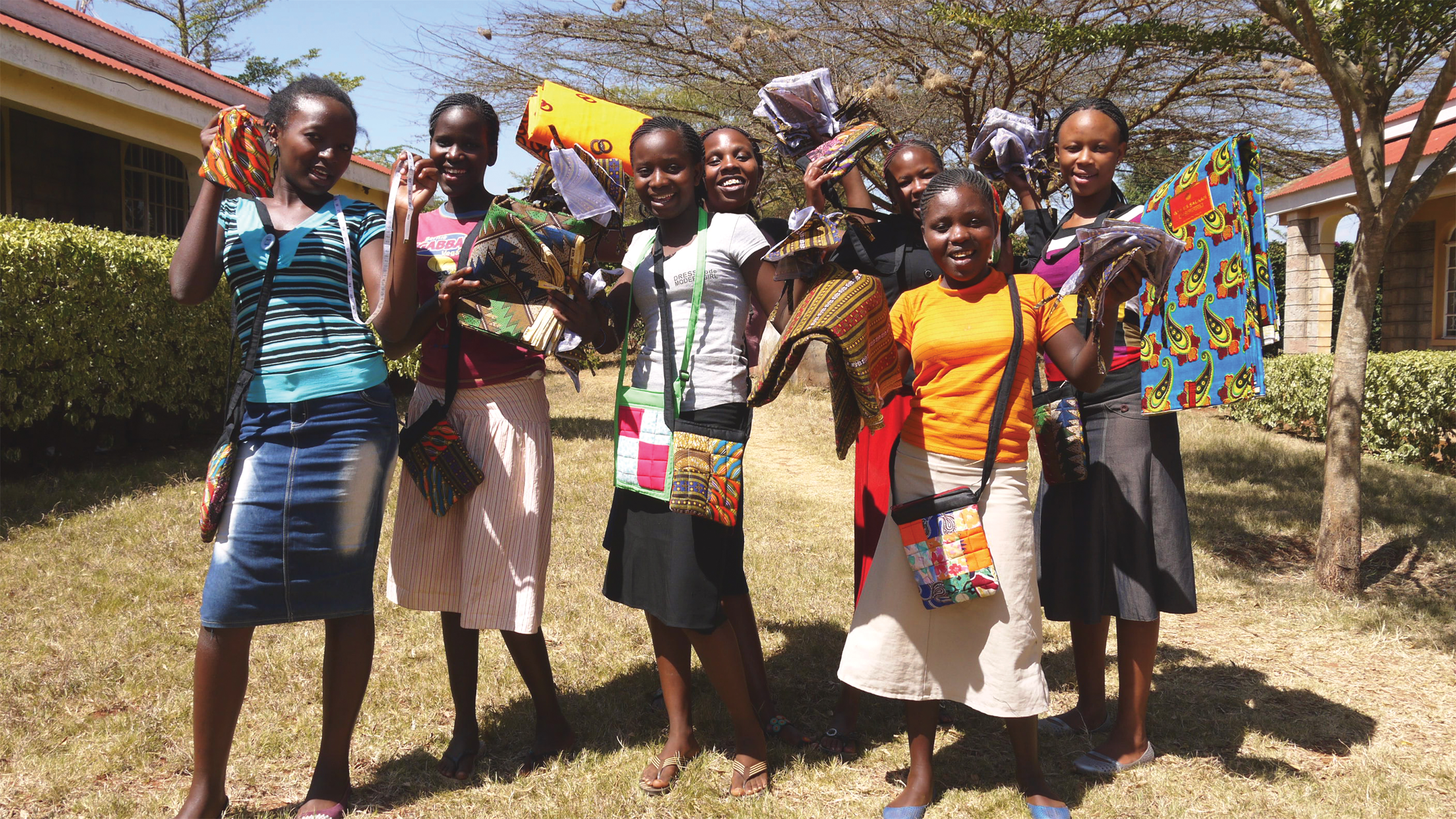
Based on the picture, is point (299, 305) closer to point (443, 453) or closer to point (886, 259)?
point (443, 453)

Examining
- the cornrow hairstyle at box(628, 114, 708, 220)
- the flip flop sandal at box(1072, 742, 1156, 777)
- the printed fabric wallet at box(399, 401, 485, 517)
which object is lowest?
the flip flop sandal at box(1072, 742, 1156, 777)

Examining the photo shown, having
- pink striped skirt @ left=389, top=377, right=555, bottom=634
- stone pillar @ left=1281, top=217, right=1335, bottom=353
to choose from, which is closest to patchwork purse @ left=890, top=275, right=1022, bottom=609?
pink striped skirt @ left=389, top=377, right=555, bottom=634

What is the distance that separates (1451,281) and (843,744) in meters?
13.0

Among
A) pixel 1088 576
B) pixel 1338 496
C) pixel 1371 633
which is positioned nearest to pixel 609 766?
pixel 1088 576

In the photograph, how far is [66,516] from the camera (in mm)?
6039

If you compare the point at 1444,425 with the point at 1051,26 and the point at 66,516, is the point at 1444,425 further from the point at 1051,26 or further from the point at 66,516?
the point at 66,516

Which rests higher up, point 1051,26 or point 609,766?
point 1051,26

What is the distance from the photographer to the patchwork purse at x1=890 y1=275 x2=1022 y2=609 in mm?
2721

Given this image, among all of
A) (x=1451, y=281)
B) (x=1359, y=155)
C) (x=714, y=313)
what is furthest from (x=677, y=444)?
(x=1451, y=281)

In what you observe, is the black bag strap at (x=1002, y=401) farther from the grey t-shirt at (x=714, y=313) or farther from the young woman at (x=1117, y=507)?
the grey t-shirt at (x=714, y=313)

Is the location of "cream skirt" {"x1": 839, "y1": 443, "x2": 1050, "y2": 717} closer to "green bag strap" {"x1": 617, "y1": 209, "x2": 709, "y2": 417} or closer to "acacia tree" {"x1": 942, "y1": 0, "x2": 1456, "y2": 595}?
"green bag strap" {"x1": 617, "y1": 209, "x2": 709, "y2": 417}

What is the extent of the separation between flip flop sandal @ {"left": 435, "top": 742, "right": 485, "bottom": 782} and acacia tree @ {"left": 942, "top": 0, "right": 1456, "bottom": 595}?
15.3 feet

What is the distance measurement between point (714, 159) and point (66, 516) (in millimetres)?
5269

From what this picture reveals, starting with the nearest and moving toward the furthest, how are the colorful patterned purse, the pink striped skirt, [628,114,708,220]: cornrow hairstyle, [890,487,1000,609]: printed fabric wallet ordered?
the colorful patterned purse, [890,487,1000,609]: printed fabric wallet, [628,114,708,220]: cornrow hairstyle, the pink striped skirt
